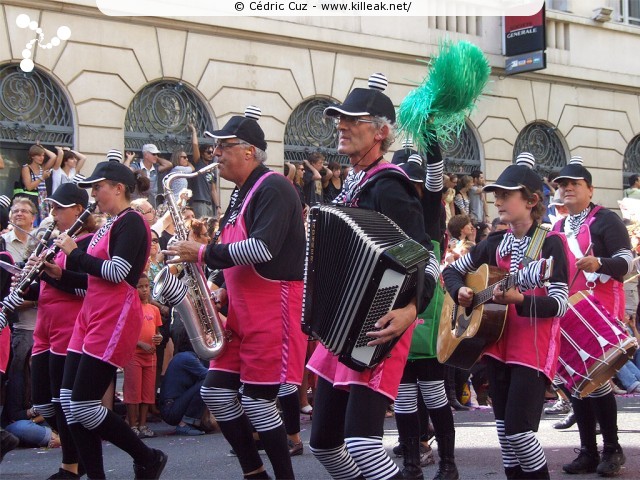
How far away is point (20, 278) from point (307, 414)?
4796mm

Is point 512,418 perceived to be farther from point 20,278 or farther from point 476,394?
point 476,394

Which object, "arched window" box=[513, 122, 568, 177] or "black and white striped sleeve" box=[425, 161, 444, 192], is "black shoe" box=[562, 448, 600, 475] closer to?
"black and white striped sleeve" box=[425, 161, 444, 192]

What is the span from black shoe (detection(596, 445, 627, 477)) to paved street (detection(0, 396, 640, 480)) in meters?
0.08

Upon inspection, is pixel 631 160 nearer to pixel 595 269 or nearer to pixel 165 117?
pixel 165 117

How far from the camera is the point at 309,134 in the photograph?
1981cm

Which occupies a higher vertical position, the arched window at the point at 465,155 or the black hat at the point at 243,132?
the black hat at the point at 243,132

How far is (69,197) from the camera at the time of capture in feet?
26.5

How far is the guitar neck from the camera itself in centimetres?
580

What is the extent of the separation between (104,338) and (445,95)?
2.70 metres

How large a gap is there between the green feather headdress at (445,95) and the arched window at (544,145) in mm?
17832

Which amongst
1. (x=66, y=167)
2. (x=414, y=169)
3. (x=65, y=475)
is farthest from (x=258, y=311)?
(x=66, y=167)

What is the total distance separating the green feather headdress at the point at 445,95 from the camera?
6.07 m

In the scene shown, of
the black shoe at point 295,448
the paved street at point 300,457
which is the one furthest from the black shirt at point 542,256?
the black shoe at point 295,448

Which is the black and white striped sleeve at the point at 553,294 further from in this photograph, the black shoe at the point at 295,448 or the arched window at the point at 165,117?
the arched window at the point at 165,117
